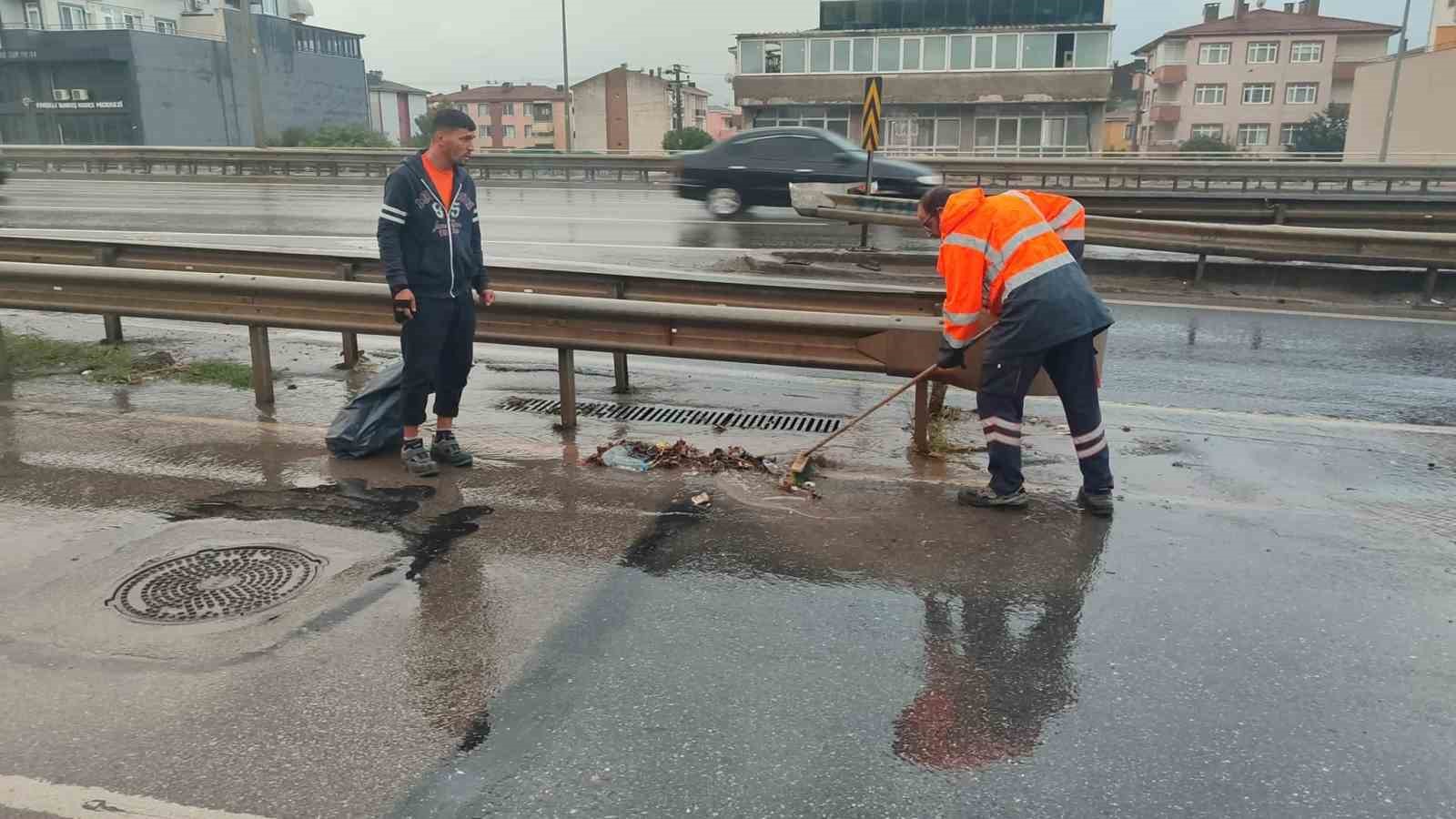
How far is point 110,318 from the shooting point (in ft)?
28.1

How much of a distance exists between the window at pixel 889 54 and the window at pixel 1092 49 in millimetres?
8133

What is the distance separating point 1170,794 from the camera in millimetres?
2904

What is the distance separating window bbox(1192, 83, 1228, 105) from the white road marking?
79.6 metres

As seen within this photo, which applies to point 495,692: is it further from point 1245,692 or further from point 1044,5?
point 1044,5

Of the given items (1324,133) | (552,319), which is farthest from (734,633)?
(1324,133)

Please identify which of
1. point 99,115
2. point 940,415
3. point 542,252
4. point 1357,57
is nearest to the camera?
point 940,415

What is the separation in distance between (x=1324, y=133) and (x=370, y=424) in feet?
216

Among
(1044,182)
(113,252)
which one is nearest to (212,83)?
(1044,182)

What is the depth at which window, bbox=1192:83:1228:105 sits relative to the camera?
235 feet

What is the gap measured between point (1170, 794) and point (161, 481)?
4773 millimetres

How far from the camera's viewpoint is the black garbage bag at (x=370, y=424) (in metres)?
5.73

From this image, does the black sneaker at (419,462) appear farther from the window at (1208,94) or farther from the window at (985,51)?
the window at (1208,94)

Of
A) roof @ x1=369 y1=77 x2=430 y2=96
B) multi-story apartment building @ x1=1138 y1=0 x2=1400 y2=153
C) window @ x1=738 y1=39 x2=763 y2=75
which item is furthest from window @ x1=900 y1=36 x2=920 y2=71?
roof @ x1=369 y1=77 x2=430 y2=96

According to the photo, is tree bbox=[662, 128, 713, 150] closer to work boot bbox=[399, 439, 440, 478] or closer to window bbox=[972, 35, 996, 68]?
window bbox=[972, 35, 996, 68]
